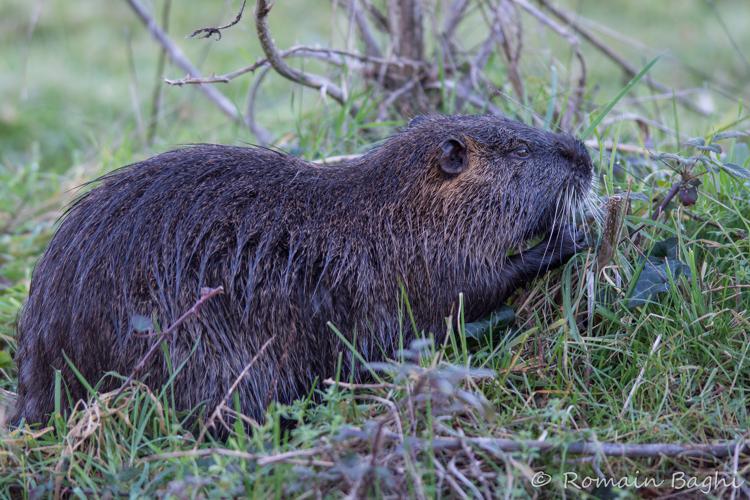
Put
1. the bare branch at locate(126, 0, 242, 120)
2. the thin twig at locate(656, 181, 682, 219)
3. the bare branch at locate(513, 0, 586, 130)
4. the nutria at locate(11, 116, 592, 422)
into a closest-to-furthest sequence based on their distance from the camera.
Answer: the nutria at locate(11, 116, 592, 422)
the thin twig at locate(656, 181, 682, 219)
the bare branch at locate(513, 0, 586, 130)
the bare branch at locate(126, 0, 242, 120)

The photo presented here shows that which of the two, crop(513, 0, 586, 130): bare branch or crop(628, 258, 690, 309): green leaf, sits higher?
crop(513, 0, 586, 130): bare branch

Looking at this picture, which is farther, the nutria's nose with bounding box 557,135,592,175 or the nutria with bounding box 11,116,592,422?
the nutria's nose with bounding box 557,135,592,175

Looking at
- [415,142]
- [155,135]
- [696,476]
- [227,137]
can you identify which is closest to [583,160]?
[415,142]

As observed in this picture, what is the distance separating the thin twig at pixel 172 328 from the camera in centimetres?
221

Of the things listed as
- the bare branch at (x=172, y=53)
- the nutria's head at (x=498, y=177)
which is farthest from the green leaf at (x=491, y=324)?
the bare branch at (x=172, y=53)

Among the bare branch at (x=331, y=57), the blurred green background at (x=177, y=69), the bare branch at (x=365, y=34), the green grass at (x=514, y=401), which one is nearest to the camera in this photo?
the green grass at (x=514, y=401)

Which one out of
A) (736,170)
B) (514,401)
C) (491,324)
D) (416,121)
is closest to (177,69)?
(416,121)

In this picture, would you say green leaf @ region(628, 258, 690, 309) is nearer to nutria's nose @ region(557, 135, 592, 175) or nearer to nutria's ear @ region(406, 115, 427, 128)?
nutria's nose @ region(557, 135, 592, 175)

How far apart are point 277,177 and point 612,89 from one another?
15.2 feet

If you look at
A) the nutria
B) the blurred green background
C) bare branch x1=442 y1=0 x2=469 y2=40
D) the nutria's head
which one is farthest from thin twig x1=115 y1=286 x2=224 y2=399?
bare branch x1=442 y1=0 x2=469 y2=40

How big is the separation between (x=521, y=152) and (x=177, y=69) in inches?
152

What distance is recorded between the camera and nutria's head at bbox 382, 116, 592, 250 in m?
2.76

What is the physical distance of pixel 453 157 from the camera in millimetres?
2787

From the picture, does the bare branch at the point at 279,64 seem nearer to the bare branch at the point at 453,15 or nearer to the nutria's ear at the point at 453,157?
the bare branch at the point at 453,15
